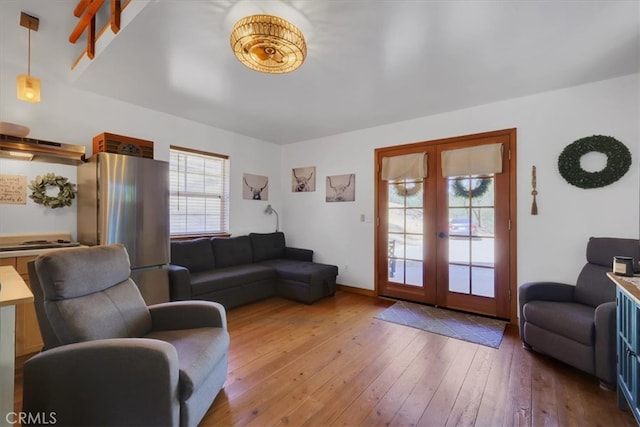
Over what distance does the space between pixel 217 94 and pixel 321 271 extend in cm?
251

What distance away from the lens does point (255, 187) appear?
4.82 metres

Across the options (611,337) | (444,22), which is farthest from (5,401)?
(611,337)

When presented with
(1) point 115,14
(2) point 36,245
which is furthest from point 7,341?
(1) point 115,14

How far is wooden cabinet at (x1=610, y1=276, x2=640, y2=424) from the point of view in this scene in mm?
1497

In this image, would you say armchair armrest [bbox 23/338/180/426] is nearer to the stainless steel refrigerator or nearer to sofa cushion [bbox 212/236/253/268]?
the stainless steel refrigerator

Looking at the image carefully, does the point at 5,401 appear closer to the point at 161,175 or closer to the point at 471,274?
the point at 161,175

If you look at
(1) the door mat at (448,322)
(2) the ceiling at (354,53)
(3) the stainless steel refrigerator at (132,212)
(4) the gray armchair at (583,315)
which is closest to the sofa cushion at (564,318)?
(4) the gray armchair at (583,315)

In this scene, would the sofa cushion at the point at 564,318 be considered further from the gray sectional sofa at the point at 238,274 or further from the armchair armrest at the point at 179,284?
the armchair armrest at the point at 179,284

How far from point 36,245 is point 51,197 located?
1.78ft

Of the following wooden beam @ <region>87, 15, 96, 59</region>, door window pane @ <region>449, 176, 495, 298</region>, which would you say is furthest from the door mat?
wooden beam @ <region>87, 15, 96, 59</region>

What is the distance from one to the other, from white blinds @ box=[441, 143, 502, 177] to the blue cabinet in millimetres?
1751

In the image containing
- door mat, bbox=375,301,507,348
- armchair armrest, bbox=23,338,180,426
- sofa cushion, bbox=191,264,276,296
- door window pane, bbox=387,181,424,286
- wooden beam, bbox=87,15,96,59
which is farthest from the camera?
door window pane, bbox=387,181,424,286

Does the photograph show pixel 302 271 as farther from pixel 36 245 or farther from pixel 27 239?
pixel 27 239

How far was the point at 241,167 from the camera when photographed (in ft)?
15.1
